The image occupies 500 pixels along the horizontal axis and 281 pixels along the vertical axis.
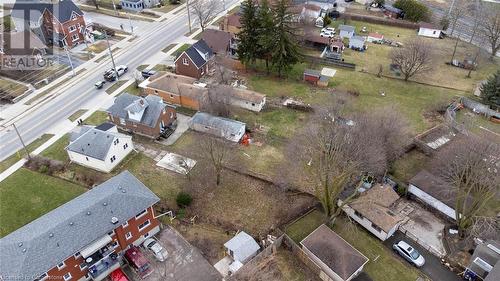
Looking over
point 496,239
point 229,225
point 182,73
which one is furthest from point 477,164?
point 182,73

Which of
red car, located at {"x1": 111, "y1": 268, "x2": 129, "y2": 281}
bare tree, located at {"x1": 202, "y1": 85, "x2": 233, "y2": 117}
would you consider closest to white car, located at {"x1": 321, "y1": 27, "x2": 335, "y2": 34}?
bare tree, located at {"x1": 202, "y1": 85, "x2": 233, "y2": 117}

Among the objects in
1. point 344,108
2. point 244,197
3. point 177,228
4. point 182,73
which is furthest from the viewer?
point 182,73

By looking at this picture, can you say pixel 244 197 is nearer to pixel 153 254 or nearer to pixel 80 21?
pixel 153 254

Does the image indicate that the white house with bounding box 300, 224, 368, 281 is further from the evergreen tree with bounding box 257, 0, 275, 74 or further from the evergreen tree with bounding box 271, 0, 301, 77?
the evergreen tree with bounding box 257, 0, 275, 74

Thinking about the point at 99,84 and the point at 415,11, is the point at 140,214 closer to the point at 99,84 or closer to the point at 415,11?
the point at 99,84

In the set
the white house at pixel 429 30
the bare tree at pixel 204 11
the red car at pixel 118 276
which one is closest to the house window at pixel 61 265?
A: the red car at pixel 118 276

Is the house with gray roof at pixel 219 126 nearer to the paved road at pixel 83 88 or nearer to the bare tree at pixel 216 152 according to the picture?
the bare tree at pixel 216 152
